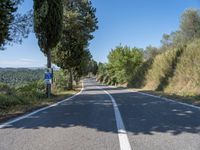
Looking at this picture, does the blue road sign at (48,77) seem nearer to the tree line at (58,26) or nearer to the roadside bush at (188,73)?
the tree line at (58,26)

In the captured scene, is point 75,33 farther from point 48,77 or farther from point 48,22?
point 48,77

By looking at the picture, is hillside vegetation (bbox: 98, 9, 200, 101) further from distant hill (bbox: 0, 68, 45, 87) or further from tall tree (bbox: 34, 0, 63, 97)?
distant hill (bbox: 0, 68, 45, 87)

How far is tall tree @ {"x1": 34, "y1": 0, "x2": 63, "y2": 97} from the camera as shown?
2389 centimetres

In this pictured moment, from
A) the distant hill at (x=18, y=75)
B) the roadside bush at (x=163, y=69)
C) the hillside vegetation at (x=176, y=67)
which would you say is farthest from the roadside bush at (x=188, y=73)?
the distant hill at (x=18, y=75)

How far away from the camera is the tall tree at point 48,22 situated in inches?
941

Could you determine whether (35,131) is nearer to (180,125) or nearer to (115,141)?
(115,141)

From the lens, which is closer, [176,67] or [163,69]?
[176,67]

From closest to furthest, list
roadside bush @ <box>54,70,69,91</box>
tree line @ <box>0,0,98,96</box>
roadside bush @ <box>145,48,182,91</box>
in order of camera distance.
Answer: tree line @ <box>0,0,98,96</box> < roadside bush @ <box>145,48,182,91</box> < roadside bush @ <box>54,70,69,91</box>

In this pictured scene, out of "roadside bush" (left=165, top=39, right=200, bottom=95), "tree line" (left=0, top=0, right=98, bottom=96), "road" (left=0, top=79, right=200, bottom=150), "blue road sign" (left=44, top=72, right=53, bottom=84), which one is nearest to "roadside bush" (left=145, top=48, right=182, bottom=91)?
"roadside bush" (left=165, top=39, right=200, bottom=95)

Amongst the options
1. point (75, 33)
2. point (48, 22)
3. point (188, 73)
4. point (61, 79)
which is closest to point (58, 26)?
point (48, 22)

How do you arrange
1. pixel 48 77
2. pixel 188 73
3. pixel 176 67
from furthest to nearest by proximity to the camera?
pixel 176 67, pixel 188 73, pixel 48 77

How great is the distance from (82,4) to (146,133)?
37001 mm

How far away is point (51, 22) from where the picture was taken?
24.4 metres

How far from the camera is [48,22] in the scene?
24391 mm
